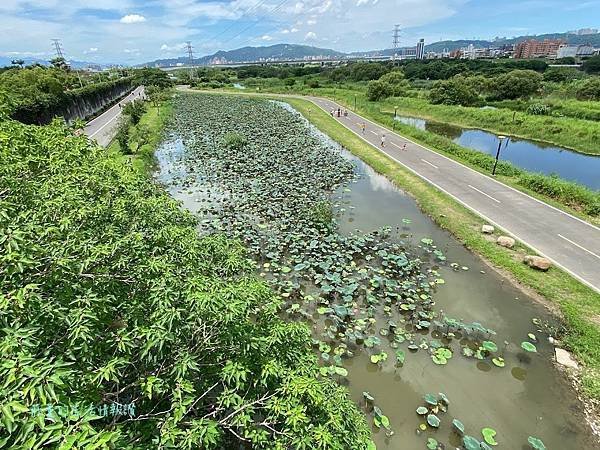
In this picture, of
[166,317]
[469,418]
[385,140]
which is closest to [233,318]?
[166,317]

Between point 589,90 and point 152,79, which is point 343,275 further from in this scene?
point 152,79

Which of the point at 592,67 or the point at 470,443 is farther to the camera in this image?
the point at 592,67

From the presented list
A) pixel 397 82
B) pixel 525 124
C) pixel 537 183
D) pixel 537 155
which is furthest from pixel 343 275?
pixel 397 82

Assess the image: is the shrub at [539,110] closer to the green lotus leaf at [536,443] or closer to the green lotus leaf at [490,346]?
the green lotus leaf at [490,346]

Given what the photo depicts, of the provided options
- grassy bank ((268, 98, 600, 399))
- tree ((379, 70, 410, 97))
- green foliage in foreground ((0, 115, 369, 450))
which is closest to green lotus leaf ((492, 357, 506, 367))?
grassy bank ((268, 98, 600, 399))

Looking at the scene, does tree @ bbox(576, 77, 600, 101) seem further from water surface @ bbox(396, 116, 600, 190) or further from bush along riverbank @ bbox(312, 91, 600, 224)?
bush along riverbank @ bbox(312, 91, 600, 224)

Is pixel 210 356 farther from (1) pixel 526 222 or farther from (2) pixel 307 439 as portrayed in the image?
(1) pixel 526 222
